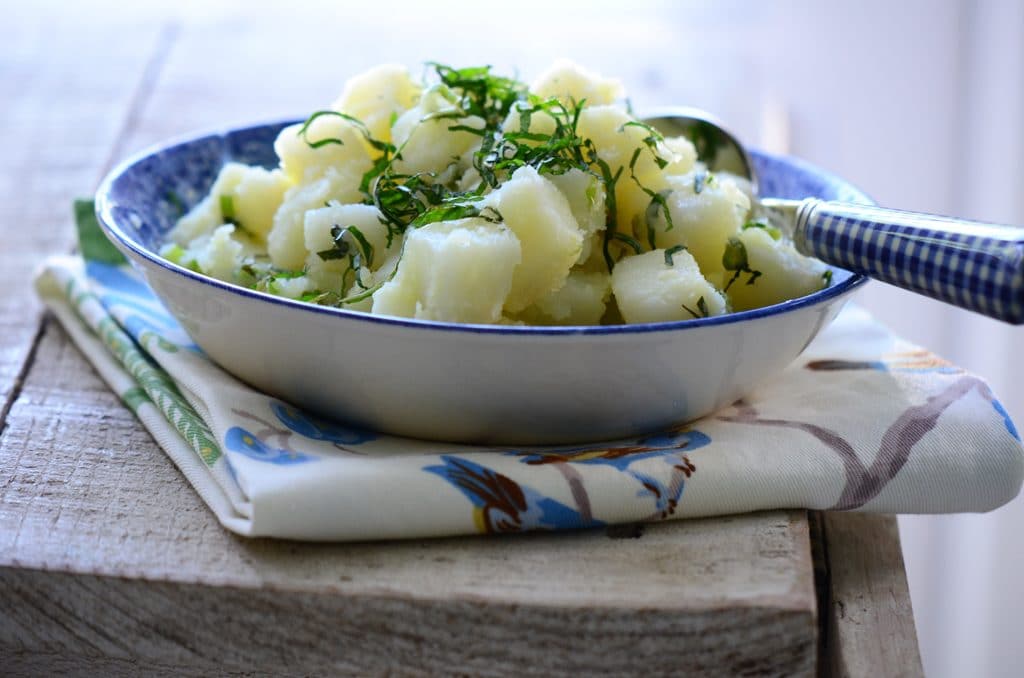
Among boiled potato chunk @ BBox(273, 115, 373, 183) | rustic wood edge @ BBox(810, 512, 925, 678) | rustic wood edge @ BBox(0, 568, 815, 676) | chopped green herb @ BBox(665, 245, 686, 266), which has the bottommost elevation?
rustic wood edge @ BBox(810, 512, 925, 678)

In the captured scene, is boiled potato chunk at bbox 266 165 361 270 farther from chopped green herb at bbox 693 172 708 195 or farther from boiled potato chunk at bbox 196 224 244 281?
chopped green herb at bbox 693 172 708 195

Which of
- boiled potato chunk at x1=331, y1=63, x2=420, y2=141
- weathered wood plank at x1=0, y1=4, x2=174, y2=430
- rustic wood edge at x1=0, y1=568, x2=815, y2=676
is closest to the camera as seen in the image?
rustic wood edge at x1=0, y1=568, x2=815, y2=676

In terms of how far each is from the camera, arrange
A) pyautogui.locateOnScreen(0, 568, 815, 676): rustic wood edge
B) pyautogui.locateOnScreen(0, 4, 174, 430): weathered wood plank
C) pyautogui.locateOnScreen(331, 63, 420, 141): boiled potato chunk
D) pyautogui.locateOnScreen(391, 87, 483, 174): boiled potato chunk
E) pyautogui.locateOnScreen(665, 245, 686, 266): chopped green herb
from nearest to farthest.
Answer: pyautogui.locateOnScreen(0, 568, 815, 676): rustic wood edge, pyautogui.locateOnScreen(665, 245, 686, 266): chopped green herb, pyautogui.locateOnScreen(391, 87, 483, 174): boiled potato chunk, pyautogui.locateOnScreen(331, 63, 420, 141): boiled potato chunk, pyautogui.locateOnScreen(0, 4, 174, 430): weathered wood plank

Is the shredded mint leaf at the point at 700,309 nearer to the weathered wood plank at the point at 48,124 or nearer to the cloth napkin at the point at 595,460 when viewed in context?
the cloth napkin at the point at 595,460

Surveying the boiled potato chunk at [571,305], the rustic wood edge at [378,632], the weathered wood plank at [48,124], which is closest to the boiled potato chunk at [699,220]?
the boiled potato chunk at [571,305]

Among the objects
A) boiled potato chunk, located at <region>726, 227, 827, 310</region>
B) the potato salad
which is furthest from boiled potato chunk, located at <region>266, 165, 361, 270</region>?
boiled potato chunk, located at <region>726, 227, 827, 310</region>

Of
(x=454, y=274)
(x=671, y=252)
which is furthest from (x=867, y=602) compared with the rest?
(x=454, y=274)

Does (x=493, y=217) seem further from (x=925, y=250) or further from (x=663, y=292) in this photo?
(x=925, y=250)
